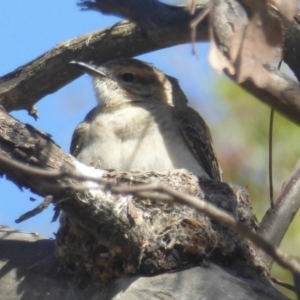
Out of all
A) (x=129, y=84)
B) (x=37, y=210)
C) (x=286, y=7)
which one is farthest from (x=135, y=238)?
(x=129, y=84)

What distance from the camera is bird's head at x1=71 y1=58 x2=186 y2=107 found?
6590 millimetres

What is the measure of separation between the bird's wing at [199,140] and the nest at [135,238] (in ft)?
3.25

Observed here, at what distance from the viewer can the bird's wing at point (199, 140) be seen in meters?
6.12

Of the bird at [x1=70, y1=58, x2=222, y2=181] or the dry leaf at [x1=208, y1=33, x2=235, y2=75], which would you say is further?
the bird at [x1=70, y1=58, x2=222, y2=181]

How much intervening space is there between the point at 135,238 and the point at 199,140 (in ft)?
6.58

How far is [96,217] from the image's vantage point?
426 cm

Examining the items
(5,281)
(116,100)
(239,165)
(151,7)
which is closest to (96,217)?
(5,281)

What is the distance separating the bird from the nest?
64 centimetres

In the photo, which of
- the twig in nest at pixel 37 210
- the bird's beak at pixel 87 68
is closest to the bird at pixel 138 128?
the bird's beak at pixel 87 68

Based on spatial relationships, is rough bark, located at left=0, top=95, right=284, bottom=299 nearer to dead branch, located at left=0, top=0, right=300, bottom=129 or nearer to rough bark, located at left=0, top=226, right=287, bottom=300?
rough bark, located at left=0, top=226, right=287, bottom=300

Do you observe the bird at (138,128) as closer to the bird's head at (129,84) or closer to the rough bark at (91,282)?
the bird's head at (129,84)

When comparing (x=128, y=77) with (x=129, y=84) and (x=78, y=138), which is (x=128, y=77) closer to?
(x=129, y=84)

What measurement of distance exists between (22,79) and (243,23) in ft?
12.2

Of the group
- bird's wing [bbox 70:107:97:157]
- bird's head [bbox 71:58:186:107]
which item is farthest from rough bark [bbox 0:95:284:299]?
bird's head [bbox 71:58:186:107]
